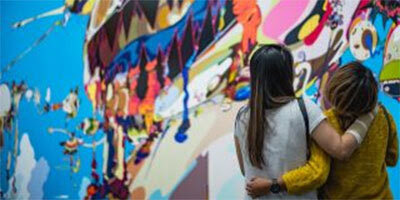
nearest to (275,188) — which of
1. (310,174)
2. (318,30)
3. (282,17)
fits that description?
(310,174)

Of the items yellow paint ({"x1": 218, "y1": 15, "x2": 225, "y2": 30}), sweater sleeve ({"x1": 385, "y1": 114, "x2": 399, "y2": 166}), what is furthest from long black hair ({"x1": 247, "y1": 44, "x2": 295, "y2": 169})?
yellow paint ({"x1": 218, "y1": 15, "x2": 225, "y2": 30})

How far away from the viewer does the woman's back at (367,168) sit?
1.84 m

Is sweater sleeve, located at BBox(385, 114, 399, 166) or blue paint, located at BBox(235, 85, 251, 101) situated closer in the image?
sweater sleeve, located at BBox(385, 114, 399, 166)

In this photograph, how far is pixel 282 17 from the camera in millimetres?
3002

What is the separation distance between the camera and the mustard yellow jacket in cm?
184

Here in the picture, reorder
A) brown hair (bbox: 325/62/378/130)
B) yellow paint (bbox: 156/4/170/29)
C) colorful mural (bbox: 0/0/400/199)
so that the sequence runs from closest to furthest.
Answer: brown hair (bbox: 325/62/378/130)
colorful mural (bbox: 0/0/400/199)
yellow paint (bbox: 156/4/170/29)

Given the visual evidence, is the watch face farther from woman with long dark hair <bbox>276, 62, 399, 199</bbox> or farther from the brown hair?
the brown hair

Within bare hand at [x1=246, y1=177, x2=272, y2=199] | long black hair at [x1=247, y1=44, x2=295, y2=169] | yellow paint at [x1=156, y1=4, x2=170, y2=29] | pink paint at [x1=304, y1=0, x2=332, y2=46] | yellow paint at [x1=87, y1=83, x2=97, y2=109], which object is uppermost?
yellow paint at [x1=156, y1=4, x2=170, y2=29]

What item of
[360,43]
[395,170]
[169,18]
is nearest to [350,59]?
[360,43]

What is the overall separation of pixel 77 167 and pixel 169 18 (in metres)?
1.22

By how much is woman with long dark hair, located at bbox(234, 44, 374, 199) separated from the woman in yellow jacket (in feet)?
0.06

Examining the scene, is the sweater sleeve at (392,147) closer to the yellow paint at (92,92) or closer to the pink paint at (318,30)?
the pink paint at (318,30)

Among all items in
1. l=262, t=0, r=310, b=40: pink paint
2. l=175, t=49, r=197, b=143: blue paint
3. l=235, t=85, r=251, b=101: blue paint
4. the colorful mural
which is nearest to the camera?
the colorful mural

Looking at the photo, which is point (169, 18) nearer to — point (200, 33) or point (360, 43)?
point (200, 33)
